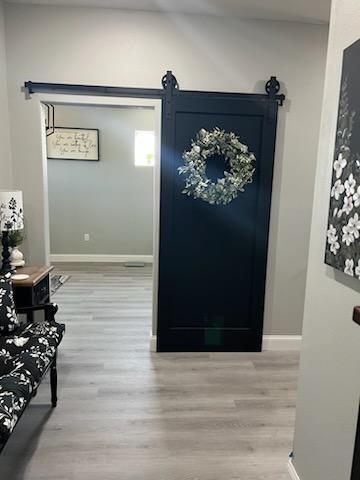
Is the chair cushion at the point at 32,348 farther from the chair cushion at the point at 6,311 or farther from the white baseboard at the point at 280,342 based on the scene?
the white baseboard at the point at 280,342

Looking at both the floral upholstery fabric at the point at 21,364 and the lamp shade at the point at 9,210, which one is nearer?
the floral upholstery fabric at the point at 21,364

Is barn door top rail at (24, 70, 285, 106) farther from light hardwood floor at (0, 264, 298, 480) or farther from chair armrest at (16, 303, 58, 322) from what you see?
light hardwood floor at (0, 264, 298, 480)

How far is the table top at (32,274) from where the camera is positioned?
2506 millimetres

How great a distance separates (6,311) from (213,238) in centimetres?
165

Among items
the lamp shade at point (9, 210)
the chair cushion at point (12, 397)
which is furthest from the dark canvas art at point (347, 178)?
the lamp shade at point (9, 210)

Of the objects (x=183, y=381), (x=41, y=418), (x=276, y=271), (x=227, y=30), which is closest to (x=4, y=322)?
(x=41, y=418)

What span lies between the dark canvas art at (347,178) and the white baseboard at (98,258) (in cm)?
507

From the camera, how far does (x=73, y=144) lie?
5.91 m

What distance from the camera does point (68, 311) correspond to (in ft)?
13.2

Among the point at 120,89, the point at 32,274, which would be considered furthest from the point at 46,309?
the point at 120,89

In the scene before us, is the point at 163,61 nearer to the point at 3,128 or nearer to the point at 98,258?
the point at 3,128

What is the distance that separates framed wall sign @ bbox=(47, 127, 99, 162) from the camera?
19.2 feet

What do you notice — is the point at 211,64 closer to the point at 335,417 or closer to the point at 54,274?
the point at 335,417

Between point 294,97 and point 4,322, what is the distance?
272 centimetres
